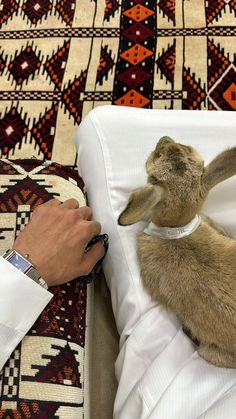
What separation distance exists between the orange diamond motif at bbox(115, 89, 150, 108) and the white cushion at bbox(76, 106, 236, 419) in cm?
59

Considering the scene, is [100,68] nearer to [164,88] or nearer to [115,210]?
[164,88]

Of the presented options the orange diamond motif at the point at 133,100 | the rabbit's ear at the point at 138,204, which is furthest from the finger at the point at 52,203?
the orange diamond motif at the point at 133,100

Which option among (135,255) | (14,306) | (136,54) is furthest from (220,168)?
(136,54)

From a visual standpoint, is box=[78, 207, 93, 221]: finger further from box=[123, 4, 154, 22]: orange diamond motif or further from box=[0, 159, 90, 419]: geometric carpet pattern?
box=[123, 4, 154, 22]: orange diamond motif

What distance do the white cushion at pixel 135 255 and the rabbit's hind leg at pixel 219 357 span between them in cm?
2

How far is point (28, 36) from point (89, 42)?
9.9 inches

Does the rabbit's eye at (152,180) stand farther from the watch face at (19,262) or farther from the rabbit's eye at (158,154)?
the watch face at (19,262)

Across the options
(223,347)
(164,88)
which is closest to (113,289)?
(223,347)

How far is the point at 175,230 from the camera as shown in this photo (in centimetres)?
99

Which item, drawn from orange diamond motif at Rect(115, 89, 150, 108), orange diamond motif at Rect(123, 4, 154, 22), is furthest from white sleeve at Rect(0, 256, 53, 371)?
orange diamond motif at Rect(123, 4, 154, 22)

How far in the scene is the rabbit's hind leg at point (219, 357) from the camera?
914 millimetres

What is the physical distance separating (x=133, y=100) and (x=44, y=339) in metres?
1.07

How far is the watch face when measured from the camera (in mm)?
892

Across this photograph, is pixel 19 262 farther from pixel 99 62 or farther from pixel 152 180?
pixel 99 62
